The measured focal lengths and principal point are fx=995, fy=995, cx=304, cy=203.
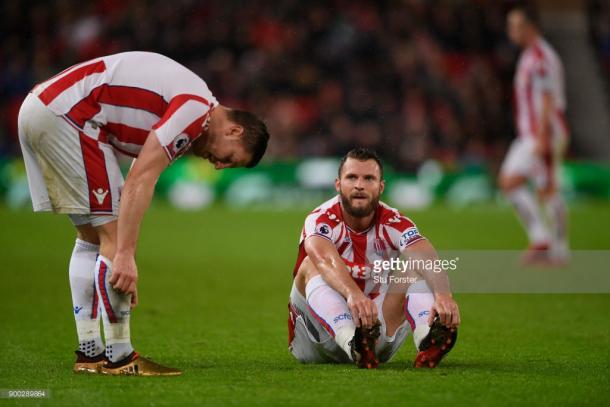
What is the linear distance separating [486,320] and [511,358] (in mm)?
1775

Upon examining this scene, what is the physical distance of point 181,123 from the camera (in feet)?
15.0

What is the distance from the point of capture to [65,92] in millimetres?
4773

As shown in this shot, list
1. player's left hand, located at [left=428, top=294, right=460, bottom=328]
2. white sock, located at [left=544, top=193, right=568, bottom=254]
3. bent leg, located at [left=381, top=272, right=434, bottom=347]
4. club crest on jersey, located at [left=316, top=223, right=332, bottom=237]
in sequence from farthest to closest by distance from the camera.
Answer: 1. white sock, located at [left=544, top=193, right=568, bottom=254]
2. club crest on jersey, located at [left=316, top=223, right=332, bottom=237]
3. bent leg, located at [left=381, top=272, right=434, bottom=347]
4. player's left hand, located at [left=428, top=294, right=460, bottom=328]

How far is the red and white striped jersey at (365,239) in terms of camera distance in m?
5.19

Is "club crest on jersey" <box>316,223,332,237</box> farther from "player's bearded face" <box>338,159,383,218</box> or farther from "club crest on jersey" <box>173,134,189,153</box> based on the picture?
"club crest on jersey" <box>173,134,189,153</box>

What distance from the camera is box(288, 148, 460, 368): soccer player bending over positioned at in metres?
4.89

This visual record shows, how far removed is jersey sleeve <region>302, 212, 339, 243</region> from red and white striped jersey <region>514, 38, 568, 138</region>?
6566 mm

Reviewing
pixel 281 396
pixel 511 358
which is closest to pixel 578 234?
pixel 511 358

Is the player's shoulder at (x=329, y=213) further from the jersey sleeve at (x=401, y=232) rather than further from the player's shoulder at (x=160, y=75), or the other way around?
the player's shoulder at (x=160, y=75)

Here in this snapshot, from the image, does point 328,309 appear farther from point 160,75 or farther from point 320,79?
point 320,79

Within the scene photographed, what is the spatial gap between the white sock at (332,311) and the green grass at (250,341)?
182 millimetres

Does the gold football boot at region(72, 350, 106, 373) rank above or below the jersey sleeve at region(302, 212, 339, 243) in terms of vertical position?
below

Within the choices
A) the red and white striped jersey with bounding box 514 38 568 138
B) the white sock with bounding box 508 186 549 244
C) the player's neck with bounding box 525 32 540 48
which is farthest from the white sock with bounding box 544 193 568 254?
the player's neck with bounding box 525 32 540 48

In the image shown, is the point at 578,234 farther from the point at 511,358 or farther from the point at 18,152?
the point at 18,152
